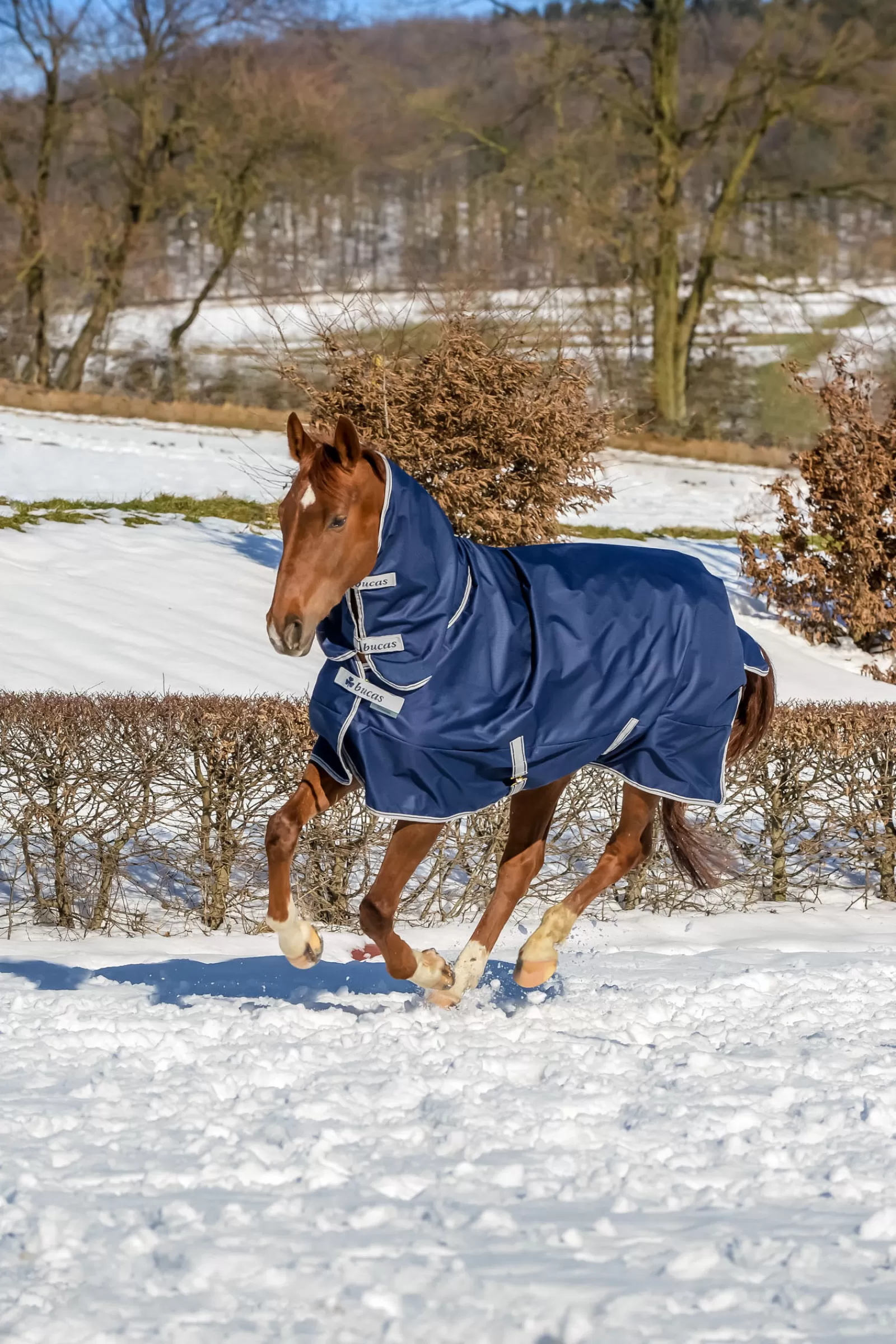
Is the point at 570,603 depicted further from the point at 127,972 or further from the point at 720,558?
the point at 720,558

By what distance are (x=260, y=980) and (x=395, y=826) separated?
4.13ft

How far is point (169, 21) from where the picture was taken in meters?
32.1

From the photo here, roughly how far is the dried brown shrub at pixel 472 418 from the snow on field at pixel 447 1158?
6.66 m

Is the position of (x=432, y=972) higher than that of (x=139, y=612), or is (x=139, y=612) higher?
(x=139, y=612)

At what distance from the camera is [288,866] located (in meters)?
4.16

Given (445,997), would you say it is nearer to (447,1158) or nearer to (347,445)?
(447,1158)

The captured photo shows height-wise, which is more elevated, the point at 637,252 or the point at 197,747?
the point at 637,252

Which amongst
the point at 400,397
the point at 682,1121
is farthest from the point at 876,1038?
the point at 400,397

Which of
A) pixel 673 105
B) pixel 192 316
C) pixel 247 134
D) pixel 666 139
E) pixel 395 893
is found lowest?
pixel 395 893

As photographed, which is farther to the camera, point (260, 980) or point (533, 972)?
point (260, 980)

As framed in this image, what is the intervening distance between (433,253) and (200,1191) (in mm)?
36332

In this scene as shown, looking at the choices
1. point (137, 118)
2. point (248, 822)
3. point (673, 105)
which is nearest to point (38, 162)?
point (137, 118)

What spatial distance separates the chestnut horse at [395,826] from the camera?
151 inches

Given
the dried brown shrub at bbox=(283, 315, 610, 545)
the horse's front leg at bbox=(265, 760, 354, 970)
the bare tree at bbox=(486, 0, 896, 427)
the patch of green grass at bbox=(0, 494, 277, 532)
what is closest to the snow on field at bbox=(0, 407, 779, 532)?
the patch of green grass at bbox=(0, 494, 277, 532)
